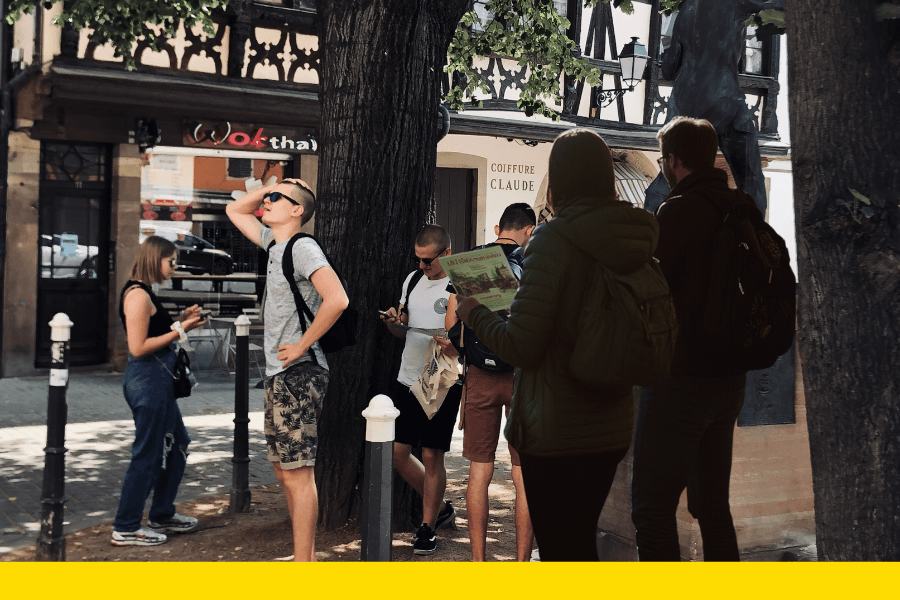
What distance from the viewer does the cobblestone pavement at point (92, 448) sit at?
666cm

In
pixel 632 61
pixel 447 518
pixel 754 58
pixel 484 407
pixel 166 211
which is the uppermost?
pixel 754 58

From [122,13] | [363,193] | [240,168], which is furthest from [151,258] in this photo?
[240,168]

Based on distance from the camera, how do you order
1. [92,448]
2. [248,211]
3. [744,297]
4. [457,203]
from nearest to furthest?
[744,297]
[248,211]
[92,448]
[457,203]

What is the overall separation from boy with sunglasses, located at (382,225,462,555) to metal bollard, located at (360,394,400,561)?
159 cm

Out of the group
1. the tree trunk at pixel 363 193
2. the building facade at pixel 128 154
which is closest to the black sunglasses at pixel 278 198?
the tree trunk at pixel 363 193

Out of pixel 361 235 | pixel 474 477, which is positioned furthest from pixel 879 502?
pixel 361 235

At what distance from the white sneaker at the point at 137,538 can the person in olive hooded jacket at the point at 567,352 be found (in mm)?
3121

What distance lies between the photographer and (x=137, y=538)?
19.3 feet

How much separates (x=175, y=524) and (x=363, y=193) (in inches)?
87.3

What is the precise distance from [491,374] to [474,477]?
19.5 inches

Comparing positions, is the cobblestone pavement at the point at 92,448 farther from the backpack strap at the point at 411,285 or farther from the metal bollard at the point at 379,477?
the metal bollard at the point at 379,477

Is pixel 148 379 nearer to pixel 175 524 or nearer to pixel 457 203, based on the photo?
pixel 175 524

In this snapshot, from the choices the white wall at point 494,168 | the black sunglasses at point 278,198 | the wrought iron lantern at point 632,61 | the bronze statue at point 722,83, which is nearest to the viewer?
the black sunglasses at point 278,198

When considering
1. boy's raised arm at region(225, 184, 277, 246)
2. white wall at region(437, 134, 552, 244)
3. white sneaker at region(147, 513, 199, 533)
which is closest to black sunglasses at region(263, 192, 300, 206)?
boy's raised arm at region(225, 184, 277, 246)
